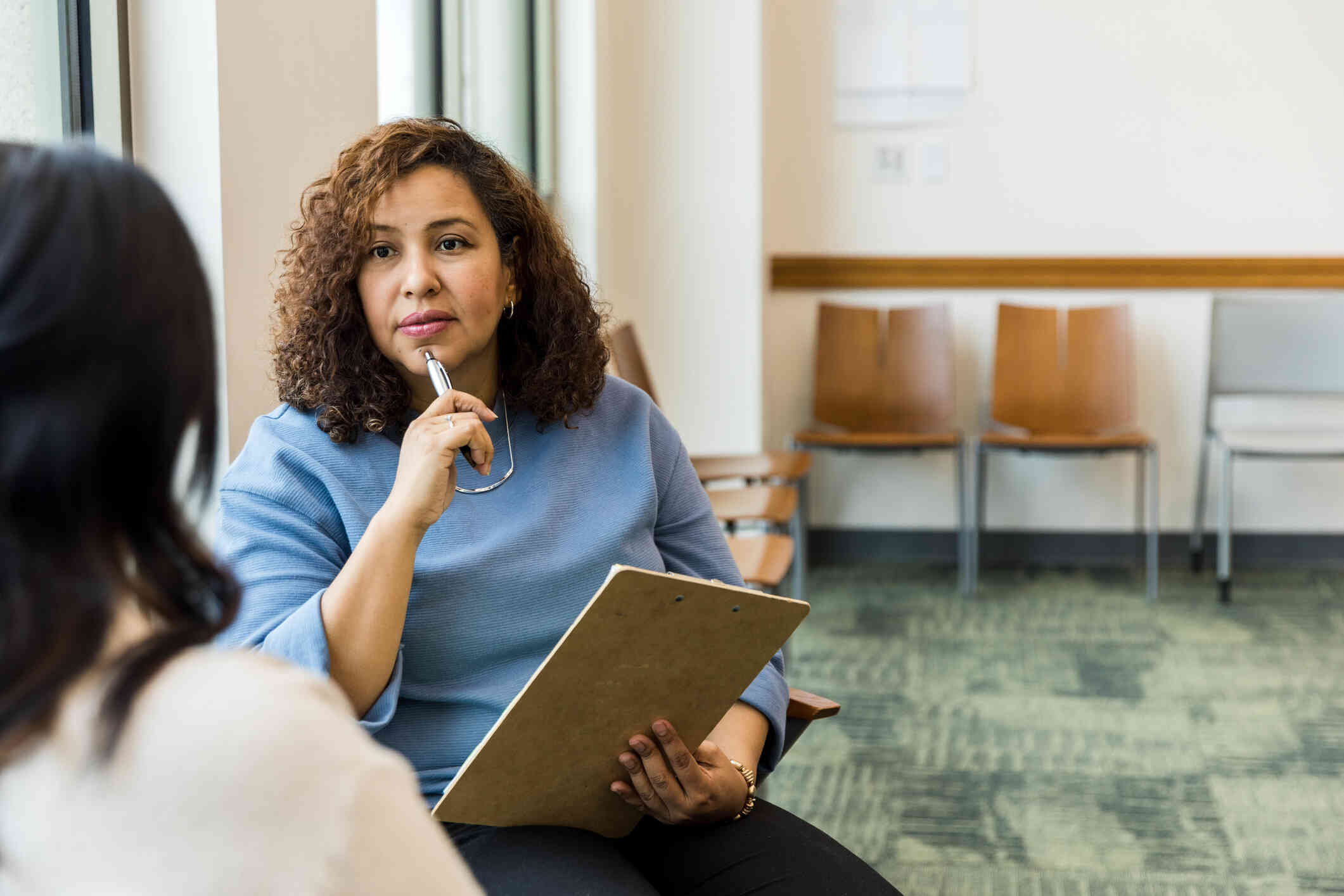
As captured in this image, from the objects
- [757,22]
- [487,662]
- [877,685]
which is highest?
[757,22]

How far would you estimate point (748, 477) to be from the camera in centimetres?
361

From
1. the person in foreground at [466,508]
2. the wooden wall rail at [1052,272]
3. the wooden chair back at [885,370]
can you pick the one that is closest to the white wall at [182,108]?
the person in foreground at [466,508]

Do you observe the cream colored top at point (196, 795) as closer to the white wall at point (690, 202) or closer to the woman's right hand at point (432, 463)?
the woman's right hand at point (432, 463)

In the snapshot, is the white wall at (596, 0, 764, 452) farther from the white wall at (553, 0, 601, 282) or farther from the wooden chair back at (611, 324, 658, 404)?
the wooden chair back at (611, 324, 658, 404)

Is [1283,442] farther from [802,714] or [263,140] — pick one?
[263,140]

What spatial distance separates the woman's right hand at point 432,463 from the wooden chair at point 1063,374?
11.5 ft

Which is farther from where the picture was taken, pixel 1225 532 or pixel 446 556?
pixel 1225 532

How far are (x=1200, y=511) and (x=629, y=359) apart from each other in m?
2.37

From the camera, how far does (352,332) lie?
134 centimetres

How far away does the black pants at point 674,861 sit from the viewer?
117cm

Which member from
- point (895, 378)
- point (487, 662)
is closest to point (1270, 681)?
point (895, 378)

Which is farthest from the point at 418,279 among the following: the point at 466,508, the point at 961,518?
the point at 961,518

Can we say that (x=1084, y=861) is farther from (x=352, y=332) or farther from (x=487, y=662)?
(x=352, y=332)

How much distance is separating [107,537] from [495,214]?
2.96ft
